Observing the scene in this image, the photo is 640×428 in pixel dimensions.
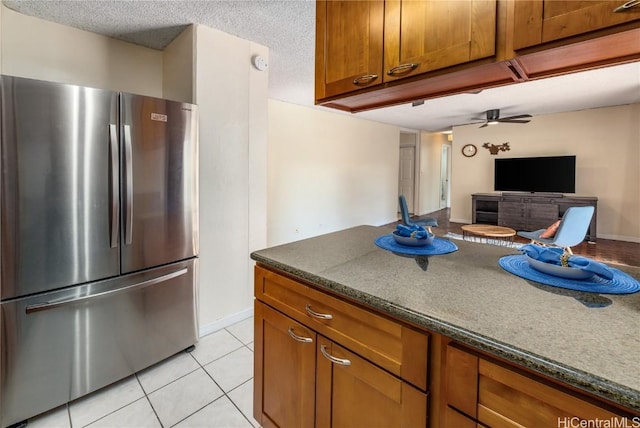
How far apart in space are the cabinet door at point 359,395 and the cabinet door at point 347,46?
1063 millimetres

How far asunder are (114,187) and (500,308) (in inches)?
74.3

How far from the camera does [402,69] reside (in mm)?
1137

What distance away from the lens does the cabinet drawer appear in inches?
32.6

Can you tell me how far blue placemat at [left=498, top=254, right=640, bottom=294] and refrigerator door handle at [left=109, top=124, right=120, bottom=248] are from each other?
1932mm

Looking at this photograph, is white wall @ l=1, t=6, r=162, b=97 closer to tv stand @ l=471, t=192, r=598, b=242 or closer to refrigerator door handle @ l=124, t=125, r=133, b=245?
refrigerator door handle @ l=124, t=125, r=133, b=245

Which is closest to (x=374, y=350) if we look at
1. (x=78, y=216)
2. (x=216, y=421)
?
(x=216, y=421)

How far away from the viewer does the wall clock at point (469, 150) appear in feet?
22.5

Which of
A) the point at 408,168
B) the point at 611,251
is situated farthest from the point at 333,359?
the point at 408,168

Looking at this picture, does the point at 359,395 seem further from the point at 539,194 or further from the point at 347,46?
the point at 539,194

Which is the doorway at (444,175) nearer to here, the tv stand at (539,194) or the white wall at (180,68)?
the tv stand at (539,194)

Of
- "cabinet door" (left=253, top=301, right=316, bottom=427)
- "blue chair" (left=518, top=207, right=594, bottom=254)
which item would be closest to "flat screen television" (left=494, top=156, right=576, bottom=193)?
"blue chair" (left=518, top=207, right=594, bottom=254)

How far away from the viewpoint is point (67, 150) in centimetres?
154

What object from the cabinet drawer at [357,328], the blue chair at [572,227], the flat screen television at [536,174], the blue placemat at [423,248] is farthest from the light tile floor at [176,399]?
the flat screen television at [536,174]

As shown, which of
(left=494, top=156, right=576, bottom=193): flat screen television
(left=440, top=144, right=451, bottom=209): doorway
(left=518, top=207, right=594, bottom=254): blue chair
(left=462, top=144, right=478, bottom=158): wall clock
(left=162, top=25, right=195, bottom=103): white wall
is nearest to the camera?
(left=162, top=25, right=195, bottom=103): white wall
